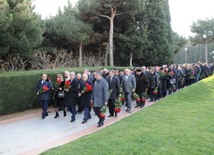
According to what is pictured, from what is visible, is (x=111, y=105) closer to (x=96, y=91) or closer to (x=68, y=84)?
(x=68, y=84)

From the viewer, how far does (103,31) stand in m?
33.0

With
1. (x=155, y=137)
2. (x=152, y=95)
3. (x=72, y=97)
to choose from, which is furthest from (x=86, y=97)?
(x=152, y=95)

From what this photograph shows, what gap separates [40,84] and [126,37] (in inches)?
799

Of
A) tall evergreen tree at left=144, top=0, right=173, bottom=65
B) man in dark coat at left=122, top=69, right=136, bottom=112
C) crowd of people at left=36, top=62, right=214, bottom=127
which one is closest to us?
crowd of people at left=36, top=62, right=214, bottom=127

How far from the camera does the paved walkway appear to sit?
847 centimetres

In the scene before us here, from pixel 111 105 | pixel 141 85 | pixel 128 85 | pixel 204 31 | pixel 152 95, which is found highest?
pixel 204 31

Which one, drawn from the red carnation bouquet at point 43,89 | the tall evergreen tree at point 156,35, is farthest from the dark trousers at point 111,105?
the tall evergreen tree at point 156,35

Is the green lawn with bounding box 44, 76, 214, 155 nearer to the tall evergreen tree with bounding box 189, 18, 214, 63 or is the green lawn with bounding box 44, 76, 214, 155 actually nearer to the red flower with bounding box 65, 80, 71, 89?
the red flower with bounding box 65, 80, 71, 89

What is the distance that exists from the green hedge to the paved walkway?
0.84 m

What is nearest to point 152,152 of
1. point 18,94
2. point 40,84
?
point 40,84

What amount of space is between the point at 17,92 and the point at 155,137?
25.5 feet

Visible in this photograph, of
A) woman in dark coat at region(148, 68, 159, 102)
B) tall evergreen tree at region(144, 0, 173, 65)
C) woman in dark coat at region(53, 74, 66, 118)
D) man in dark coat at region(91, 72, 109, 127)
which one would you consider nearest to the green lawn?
man in dark coat at region(91, 72, 109, 127)

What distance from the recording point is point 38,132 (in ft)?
33.9

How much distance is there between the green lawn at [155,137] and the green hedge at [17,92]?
5.59 m
